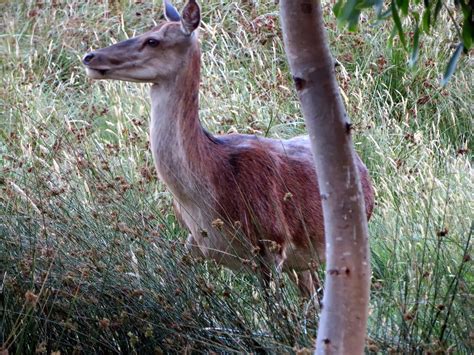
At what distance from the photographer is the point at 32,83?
32.0 ft

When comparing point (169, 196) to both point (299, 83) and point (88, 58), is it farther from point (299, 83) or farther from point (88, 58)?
point (299, 83)

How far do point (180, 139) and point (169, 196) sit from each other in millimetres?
→ 1766

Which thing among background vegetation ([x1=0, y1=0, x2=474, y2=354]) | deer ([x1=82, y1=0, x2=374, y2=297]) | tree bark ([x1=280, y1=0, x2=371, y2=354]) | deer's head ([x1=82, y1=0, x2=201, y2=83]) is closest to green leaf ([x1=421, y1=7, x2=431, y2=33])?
background vegetation ([x1=0, y1=0, x2=474, y2=354])

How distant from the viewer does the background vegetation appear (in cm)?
415

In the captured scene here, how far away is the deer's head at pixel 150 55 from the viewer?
221 inches

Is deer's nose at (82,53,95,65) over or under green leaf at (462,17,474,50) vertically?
over

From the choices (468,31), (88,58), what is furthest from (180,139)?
(468,31)

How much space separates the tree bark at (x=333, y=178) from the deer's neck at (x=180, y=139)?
2.45 meters

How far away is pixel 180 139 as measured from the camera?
5527mm

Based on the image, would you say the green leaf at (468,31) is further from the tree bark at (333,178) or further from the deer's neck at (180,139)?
the deer's neck at (180,139)

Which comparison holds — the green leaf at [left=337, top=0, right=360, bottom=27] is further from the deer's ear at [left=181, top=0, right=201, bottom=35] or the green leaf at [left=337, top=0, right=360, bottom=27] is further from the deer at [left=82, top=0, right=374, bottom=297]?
the deer's ear at [left=181, top=0, right=201, bottom=35]

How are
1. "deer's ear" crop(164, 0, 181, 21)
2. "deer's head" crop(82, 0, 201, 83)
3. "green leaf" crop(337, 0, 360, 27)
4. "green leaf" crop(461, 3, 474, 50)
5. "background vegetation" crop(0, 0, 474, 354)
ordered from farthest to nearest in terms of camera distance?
"deer's ear" crop(164, 0, 181, 21) → "deer's head" crop(82, 0, 201, 83) → "background vegetation" crop(0, 0, 474, 354) → "green leaf" crop(461, 3, 474, 50) → "green leaf" crop(337, 0, 360, 27)

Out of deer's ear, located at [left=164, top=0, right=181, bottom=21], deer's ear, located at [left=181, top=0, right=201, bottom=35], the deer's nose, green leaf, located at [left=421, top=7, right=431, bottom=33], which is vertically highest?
deer's ear, located at [left=164, top=0, right=181, bottom=21]

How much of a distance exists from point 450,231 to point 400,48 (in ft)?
13.2
